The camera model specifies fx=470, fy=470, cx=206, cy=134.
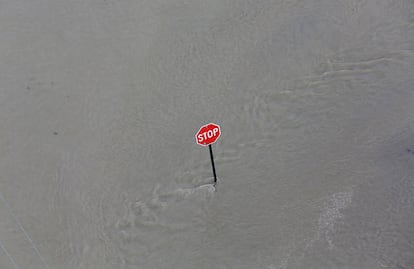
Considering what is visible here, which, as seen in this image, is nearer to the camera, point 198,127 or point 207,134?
point 207,134

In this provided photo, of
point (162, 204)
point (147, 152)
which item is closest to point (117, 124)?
point (147, 152)

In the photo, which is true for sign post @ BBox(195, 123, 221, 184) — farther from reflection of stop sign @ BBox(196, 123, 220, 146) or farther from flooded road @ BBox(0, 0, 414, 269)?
flooded road @ BBox(0, 0, 414, 269)

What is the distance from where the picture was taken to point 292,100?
6004 millimetres

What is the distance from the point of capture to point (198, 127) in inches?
229

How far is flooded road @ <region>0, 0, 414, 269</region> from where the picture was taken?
485 cm

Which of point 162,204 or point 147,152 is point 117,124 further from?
point 162,204

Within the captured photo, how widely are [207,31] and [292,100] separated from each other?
5.68ft

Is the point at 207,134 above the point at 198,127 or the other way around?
above

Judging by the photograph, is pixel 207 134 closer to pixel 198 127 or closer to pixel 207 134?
pixel 207 134

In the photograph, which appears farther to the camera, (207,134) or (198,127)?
(198,127)

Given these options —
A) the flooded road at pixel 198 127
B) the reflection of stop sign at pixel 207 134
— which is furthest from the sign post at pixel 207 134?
the flooded road at pixel 198 127

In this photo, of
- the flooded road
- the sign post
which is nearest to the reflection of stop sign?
the sign post

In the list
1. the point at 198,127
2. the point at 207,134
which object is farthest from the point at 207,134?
the point at 198,127

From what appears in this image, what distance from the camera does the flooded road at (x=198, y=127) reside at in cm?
485
